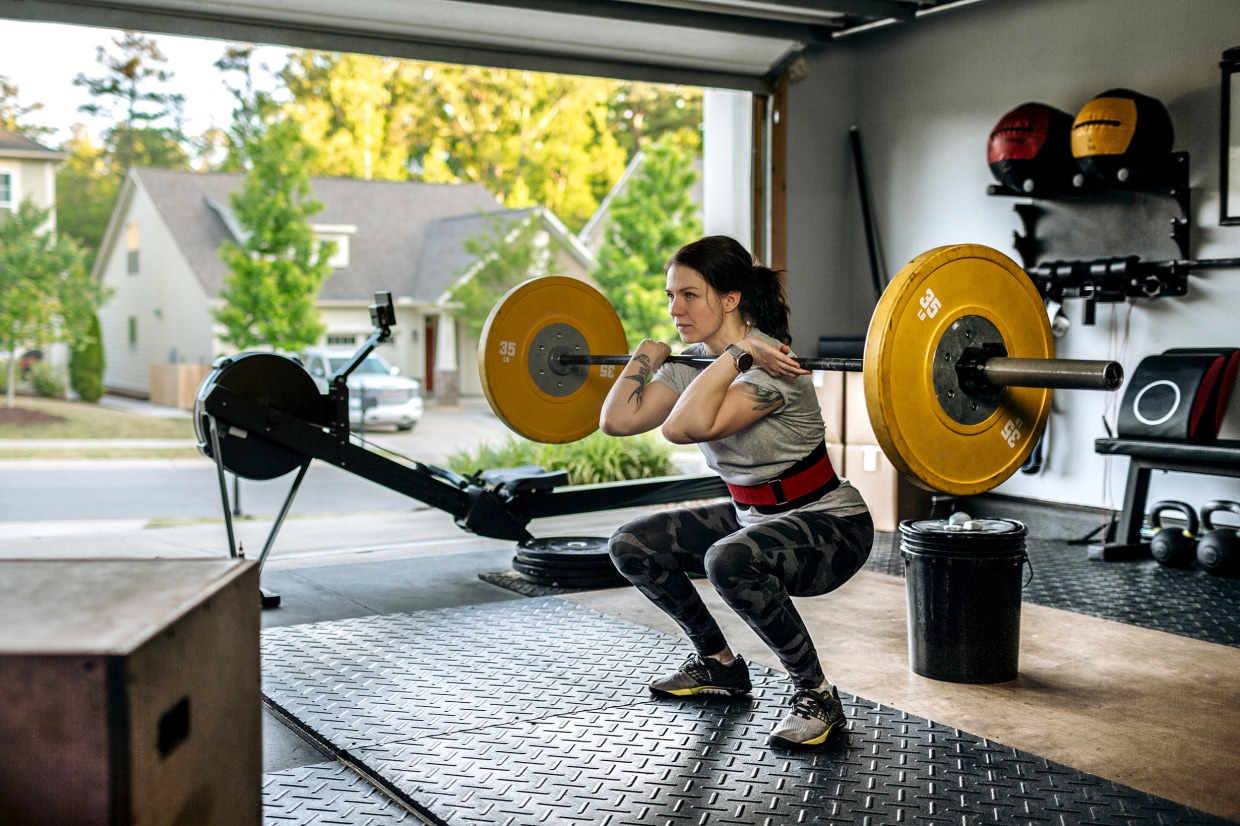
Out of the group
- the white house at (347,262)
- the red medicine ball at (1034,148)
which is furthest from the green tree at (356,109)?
the red medicine ball at (1034,148)

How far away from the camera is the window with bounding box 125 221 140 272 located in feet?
56.7

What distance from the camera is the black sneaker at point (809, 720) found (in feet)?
8.62

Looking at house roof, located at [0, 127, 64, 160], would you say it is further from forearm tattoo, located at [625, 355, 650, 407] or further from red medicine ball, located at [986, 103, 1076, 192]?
forearm tattoo, located at [625, 355, 650, 407]

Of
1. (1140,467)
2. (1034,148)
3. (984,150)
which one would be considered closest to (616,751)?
(1140,467)

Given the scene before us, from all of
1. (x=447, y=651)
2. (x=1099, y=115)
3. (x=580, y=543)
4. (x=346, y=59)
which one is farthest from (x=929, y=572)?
(x=346, y=59)

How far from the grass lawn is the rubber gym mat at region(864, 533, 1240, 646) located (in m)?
9.43

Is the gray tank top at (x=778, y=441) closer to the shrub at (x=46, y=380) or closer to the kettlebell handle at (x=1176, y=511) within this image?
the kettlebell handle at (x=1176, y=511)

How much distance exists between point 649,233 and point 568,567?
8.70 meters

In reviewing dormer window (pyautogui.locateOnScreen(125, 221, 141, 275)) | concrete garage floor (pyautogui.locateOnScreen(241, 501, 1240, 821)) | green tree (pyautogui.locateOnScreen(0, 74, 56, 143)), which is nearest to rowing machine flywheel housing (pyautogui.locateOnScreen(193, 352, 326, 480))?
concrete garage floor (pyautogui.locateOnScreen(241, 501, 1240, 821))

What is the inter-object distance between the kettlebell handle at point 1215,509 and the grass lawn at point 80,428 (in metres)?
10.1

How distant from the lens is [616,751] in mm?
Answer: 2627

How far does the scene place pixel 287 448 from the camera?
4.07m

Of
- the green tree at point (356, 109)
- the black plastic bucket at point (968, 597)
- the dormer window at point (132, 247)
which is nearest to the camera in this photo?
the black plastic bucket at point (968, 597)

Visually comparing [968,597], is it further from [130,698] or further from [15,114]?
[15,114]
